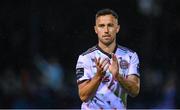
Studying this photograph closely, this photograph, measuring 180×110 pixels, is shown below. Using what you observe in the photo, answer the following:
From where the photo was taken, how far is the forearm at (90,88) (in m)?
2.50

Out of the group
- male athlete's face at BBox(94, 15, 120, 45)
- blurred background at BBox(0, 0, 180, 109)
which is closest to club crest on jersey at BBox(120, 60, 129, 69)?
male athlete's face at BBox(94, 15, 120, 45)

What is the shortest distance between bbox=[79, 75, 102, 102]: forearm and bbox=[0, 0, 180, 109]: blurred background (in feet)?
2.17

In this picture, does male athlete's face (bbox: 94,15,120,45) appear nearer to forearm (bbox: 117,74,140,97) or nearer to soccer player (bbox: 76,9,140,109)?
soccer player (bbox: 76,9,140,109)

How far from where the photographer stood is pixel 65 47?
12.1 feet

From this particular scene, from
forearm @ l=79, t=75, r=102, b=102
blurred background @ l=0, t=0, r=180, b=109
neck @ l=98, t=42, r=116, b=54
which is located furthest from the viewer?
blurred background @ l=0, t=0, r=180, b=109

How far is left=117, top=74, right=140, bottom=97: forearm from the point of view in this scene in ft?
8.25

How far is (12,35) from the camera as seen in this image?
3.94m

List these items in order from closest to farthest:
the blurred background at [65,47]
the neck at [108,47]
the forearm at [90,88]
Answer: the forearm at [90,88] < the neck at [108,47] < the blurred background at [65,47]

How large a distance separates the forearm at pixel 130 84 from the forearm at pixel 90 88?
0.36ft

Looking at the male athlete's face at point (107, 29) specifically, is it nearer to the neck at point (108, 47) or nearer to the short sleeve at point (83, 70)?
the neck at point (108, 47)

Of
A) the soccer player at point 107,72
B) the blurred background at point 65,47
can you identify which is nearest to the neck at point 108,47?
the soccer player at point 107,72

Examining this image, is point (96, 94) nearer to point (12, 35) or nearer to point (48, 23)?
point (48, 23)

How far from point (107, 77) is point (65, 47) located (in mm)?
1158

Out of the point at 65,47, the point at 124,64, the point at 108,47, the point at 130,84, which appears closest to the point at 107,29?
the point at 108,47
